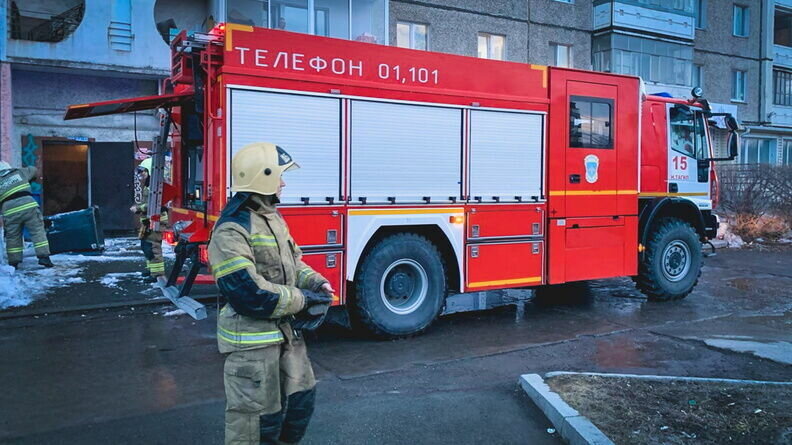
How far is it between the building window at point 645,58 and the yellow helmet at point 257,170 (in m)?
23.3

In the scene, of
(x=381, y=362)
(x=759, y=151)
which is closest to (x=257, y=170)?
(x=381, y=362)

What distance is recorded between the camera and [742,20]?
1213 inches

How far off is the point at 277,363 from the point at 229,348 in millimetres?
241

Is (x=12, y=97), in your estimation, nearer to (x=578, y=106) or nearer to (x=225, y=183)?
(x=225, y=183)

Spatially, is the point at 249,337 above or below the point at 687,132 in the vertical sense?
below

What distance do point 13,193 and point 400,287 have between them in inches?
250

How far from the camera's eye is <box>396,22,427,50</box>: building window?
829 inches

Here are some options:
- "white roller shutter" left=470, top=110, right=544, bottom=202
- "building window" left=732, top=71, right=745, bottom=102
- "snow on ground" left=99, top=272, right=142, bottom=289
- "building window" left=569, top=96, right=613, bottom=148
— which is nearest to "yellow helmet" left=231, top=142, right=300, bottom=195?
"white roller shutter" left=470, top=110, right=544, bottom=202

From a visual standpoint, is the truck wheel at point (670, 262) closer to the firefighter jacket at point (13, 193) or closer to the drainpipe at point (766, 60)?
the firefighter jacket at point (13, 193)

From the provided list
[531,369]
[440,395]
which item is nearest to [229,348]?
[440,395]

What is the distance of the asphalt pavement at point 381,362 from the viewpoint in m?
4.37

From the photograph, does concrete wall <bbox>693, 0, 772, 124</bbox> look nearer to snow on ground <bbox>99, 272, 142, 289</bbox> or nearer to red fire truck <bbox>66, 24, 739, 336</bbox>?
red fire truck <bbox>66, 24, 739, 336</bbox>

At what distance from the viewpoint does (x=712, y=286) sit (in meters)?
10.4

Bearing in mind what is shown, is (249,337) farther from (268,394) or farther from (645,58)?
(645,58)
